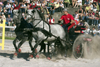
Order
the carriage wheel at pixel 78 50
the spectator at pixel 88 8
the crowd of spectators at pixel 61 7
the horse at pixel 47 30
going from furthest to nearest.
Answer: the spectator at pixel 88 8 → the crowd of spectators at pixel 61 7 → the carriage wheel at pixel 78 50 → the horse at pixel 47 30

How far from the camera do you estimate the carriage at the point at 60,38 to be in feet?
29.9

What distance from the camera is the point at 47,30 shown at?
9.30 m

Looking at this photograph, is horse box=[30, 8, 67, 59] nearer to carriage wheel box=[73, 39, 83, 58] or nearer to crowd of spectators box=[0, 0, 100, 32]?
carriage wheel box=[73, 39, 83, 58]

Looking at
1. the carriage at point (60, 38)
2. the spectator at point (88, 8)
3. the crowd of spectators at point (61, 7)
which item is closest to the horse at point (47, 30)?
the carriage at point (60, 38)

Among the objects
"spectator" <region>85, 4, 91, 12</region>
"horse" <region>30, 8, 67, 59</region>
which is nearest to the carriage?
"horse" <region>30, 8, 67, 59</region>

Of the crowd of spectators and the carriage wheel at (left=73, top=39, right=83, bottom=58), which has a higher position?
the crowd of spectators

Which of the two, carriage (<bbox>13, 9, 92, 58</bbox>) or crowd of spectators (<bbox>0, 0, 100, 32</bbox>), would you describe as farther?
crowd of spectators (<bbox>0, 0, 100, 32</bbox>)

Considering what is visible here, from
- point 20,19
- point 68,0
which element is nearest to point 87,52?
point 20,19

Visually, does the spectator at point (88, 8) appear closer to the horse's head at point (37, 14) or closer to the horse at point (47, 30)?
the horse at point (47, 30)

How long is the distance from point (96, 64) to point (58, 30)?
2.26 metres

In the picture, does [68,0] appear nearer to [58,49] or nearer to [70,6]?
[70,6]

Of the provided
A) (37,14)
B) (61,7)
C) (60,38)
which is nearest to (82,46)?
(60,38)

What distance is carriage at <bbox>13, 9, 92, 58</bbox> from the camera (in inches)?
359

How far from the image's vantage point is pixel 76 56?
9.47 meters
